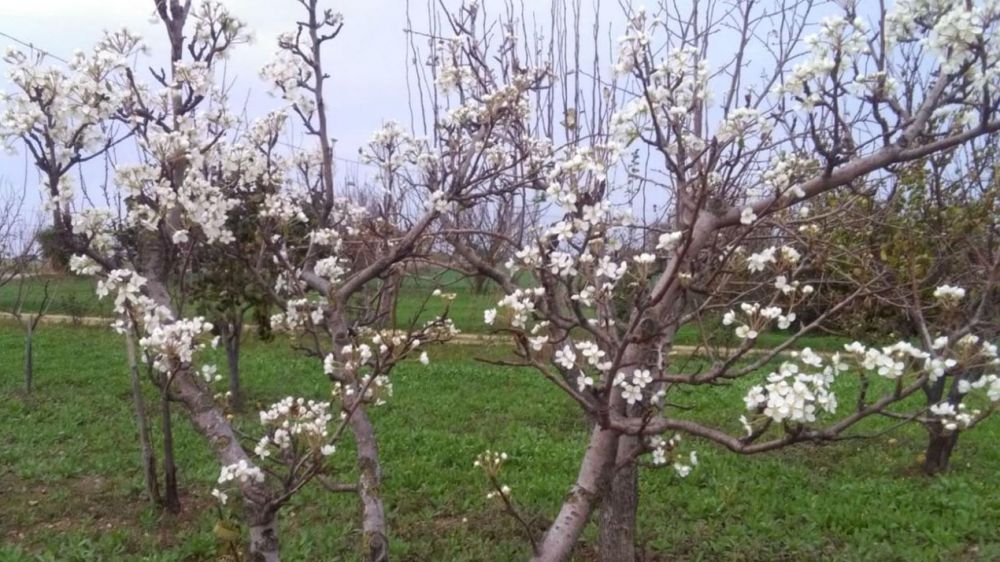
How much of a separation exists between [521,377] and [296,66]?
7.11m

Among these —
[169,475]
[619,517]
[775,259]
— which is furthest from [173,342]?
[169,475]

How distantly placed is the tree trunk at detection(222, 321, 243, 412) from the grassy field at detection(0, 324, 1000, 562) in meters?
0.48

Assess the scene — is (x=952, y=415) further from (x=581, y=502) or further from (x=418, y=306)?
(x=418, y=306)

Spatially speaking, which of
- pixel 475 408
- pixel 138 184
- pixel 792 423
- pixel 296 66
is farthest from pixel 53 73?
pixel 475 408

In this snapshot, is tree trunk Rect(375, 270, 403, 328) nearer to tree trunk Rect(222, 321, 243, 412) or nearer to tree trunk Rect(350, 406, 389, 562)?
tree trunk Rect(350, 406, 389, 562)

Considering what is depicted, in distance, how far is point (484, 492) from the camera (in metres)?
5.59

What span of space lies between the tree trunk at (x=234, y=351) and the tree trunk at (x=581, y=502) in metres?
5.10

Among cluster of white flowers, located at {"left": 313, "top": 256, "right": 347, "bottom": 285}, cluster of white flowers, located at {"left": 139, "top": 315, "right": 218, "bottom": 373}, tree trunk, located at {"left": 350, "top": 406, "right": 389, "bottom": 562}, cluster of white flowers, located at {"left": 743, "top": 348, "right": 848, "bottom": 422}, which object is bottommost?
tree trunk, located at {"left": 350, "top": 406, "right": 389, "bottom": 562}

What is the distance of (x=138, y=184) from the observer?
300 cm

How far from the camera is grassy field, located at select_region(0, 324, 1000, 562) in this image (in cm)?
468

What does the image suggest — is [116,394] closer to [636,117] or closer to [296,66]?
[296,66]

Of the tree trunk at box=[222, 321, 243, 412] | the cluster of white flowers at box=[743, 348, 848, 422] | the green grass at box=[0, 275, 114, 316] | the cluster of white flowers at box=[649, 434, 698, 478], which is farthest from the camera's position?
the green grass at box=[0, 275, 114, 316]

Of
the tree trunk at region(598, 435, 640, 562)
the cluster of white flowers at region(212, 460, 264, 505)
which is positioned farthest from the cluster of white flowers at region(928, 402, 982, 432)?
the cluster of white flowers at region(212, 460, 264, 505)

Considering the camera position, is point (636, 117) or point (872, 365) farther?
point (636, 117)
